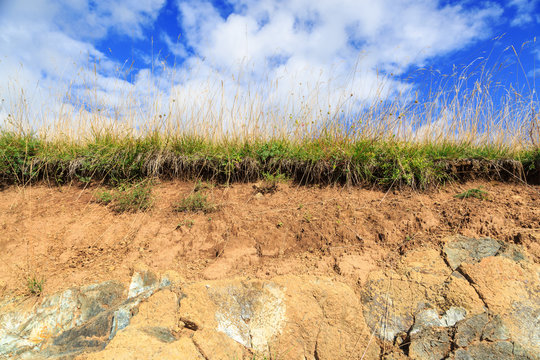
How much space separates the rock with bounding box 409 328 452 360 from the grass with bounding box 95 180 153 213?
11.3 feet

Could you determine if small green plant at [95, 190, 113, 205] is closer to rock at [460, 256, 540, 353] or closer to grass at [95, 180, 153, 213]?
grass at [95, 180, 153, 213]

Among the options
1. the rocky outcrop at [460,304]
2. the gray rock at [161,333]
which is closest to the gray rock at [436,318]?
the rocky outcrop at [460,304]

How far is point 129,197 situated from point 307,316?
2.97m

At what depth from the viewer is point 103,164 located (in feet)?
15.5

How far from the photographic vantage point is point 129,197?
421cm

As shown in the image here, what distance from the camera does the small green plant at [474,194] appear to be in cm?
377

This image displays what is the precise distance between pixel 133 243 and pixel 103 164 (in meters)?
1.77

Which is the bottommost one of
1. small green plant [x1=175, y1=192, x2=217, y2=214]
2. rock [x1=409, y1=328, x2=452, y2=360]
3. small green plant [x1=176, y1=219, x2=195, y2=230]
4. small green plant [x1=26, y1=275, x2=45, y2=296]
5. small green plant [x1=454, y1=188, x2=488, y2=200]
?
small green plant [x1=26, y1=275, x2=45, y2=296]

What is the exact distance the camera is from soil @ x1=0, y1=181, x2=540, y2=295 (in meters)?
3.18

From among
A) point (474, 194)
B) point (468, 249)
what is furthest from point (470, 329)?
point (474, 194)

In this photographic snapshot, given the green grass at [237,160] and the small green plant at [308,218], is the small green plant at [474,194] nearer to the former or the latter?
the green grass at [237,160]

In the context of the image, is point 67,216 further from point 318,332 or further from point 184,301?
point 318,332

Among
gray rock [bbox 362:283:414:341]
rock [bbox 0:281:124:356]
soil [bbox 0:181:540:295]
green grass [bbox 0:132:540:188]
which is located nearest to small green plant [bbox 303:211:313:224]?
soil [bbox 0:181:540:295]

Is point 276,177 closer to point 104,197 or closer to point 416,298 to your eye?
point 416,298
